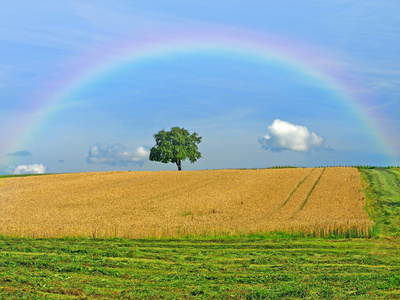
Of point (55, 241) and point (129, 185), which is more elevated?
point (129, 185)

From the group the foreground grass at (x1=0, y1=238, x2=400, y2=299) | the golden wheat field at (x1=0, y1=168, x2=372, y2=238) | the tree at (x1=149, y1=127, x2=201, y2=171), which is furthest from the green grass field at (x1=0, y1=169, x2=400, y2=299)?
the tree at (x1=149, y1=127, x2=201, y2=171)

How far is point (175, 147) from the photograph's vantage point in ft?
247

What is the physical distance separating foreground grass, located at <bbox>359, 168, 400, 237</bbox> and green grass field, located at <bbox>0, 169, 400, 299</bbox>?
2.93 meters

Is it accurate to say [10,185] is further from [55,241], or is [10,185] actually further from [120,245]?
[120,245]

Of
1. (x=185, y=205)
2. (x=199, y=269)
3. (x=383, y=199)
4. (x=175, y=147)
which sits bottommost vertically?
(x=199, y=269)

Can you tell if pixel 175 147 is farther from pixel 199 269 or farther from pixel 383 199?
pixel 199 269

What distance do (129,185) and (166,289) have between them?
3609 centimetres

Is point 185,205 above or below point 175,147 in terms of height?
below

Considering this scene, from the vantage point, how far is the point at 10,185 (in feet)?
177

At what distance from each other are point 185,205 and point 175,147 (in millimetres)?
42519

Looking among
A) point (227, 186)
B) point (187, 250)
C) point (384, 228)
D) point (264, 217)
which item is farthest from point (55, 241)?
point (227, 186)

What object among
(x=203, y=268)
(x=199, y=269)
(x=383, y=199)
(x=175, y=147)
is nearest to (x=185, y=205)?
(x=383, y=199)

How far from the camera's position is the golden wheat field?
24.6m

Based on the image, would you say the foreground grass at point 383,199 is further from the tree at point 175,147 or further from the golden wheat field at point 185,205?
the tree at point 175,147
